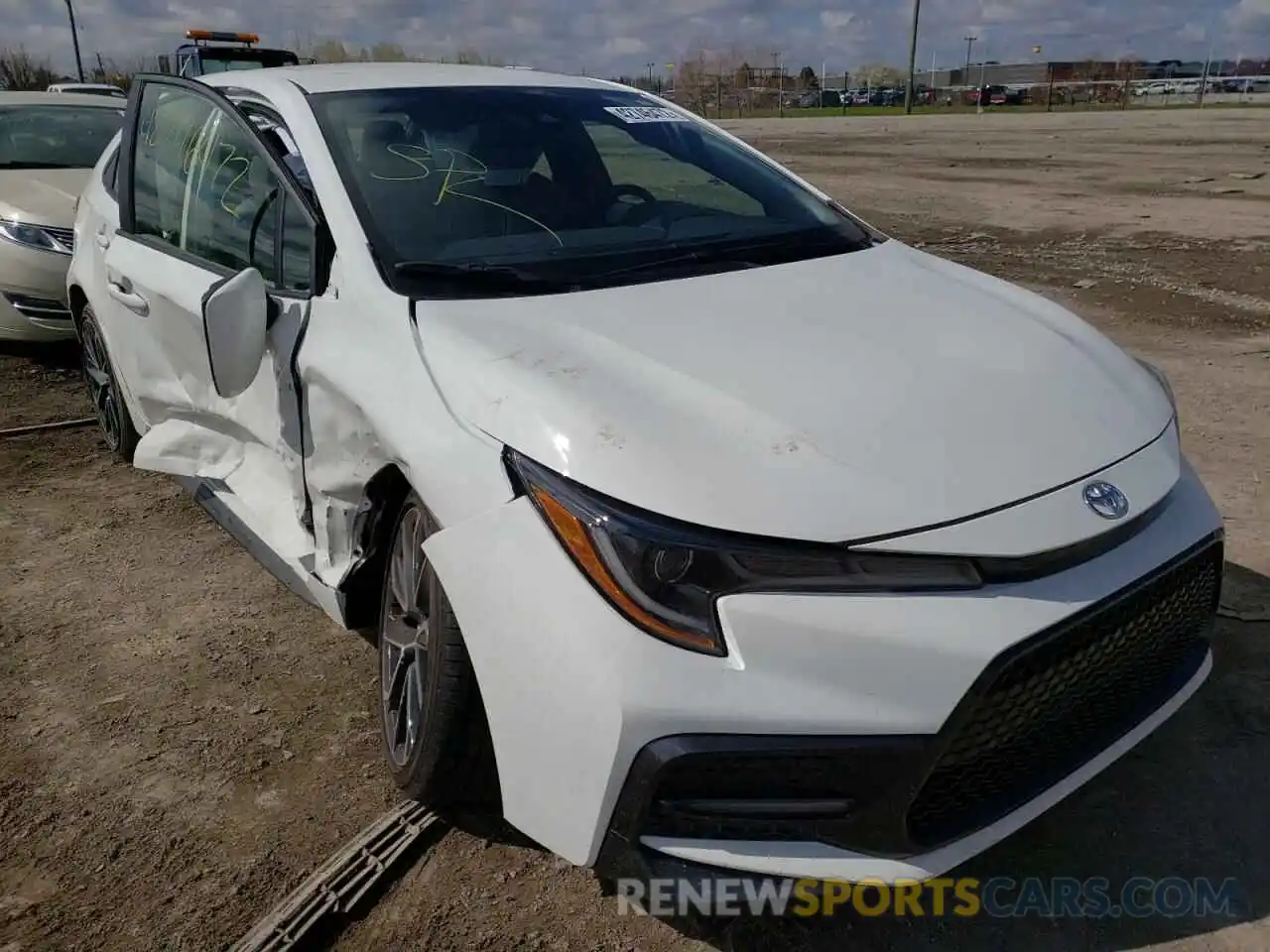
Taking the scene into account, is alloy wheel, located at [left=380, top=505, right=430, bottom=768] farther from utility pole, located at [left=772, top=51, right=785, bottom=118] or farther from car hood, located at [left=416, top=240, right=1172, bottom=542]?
utility pole, located at [left=772, top=51, right=785, bottom=118]

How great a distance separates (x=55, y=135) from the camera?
693 cm

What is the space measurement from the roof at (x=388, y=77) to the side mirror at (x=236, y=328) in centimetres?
79

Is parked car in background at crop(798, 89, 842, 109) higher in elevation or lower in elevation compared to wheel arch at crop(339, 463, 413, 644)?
lower

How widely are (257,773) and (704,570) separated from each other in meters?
1.47

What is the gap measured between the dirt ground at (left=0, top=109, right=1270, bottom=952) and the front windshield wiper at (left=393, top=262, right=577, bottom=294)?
3.96ft

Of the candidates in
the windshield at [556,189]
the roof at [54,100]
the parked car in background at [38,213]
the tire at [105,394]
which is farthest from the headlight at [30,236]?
the windshield at [556,189]

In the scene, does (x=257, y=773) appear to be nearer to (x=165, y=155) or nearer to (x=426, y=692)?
(x=426, y=692)

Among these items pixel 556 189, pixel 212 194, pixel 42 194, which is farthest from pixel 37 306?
pixel 556 189

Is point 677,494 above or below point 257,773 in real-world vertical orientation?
above

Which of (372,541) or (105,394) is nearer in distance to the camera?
(372,541)

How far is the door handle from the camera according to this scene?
340 centimetres

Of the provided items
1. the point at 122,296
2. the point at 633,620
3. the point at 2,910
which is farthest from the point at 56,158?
the point at 633,620

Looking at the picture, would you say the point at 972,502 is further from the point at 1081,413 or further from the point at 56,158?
the point at 56,158

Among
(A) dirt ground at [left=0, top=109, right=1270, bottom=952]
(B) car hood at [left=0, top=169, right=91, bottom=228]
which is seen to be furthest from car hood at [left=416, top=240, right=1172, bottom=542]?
(B) car hood at [left=0, top=169, right=91, bottom=228]
